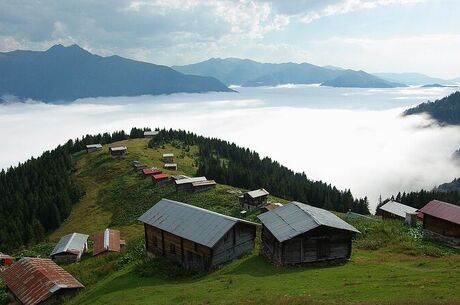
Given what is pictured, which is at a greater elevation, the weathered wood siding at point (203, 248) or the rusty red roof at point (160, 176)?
the weathered wood siding at point (203, 248)

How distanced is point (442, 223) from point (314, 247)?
24960mm

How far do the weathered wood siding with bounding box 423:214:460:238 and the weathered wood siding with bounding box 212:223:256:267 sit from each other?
1051 inches

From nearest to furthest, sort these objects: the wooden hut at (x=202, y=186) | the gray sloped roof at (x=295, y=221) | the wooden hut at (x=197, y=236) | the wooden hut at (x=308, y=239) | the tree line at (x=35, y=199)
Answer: the wooden hut at (x=308, y=239) → the gray sloped roof at (x=295, y=221) → the wooden hut at (x=197, y=236) → the tree line at (x=35, y=199) → the wooden hut at (x=202, y=186)

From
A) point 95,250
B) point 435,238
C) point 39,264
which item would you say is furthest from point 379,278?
point 95,250

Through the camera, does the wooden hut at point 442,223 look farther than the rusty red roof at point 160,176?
No

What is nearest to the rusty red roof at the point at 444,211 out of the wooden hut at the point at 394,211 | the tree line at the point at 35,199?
the wooden hut at the point at 394,211

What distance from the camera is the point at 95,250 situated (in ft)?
235

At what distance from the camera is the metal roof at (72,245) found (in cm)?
7031

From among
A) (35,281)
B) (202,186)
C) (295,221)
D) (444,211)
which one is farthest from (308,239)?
(202,186)

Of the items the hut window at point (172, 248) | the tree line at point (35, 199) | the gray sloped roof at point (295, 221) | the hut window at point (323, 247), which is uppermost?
the gray sloped roof at point (295, 221)

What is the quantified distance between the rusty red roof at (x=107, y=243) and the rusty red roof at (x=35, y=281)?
57.2 feet

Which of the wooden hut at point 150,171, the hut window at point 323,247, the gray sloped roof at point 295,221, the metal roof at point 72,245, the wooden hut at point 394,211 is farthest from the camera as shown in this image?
the wooden hut at point 150,171

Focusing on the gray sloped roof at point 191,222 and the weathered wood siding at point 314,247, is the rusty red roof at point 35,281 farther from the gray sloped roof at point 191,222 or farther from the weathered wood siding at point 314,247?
the weathered wood siding at point 314,247

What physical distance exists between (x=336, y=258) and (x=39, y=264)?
116 feet
